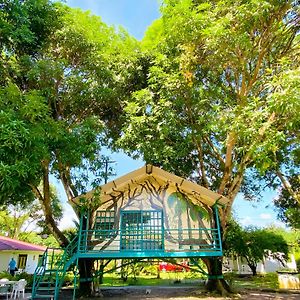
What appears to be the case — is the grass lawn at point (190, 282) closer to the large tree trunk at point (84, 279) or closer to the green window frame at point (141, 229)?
the green window frame at point (141, 229)

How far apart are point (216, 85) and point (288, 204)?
8.02 m

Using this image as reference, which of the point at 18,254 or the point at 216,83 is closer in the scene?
the point at 216,83

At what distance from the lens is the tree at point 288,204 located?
48.5 ft

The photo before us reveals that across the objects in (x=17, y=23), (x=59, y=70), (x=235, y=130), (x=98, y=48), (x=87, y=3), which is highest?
(x=87, y=3)

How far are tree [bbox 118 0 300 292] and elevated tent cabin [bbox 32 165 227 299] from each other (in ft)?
3.07

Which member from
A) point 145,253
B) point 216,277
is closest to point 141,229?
point 145,253

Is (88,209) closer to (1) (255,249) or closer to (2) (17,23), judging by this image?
(2) (17,23)

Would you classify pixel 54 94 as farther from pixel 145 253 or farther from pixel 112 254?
pixel 145 253

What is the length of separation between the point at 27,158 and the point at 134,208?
5.87 m

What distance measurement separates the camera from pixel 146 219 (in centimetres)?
1314

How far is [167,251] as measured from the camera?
39.8 ft

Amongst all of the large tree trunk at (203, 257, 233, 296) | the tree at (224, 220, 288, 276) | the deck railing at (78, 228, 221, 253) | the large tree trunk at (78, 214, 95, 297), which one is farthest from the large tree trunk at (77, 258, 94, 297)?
the tree at (224, 220, 288, 276)

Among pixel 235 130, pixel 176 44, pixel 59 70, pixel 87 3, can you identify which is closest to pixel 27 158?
pixel 59 70

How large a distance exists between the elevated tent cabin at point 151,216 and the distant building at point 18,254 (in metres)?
14.8
